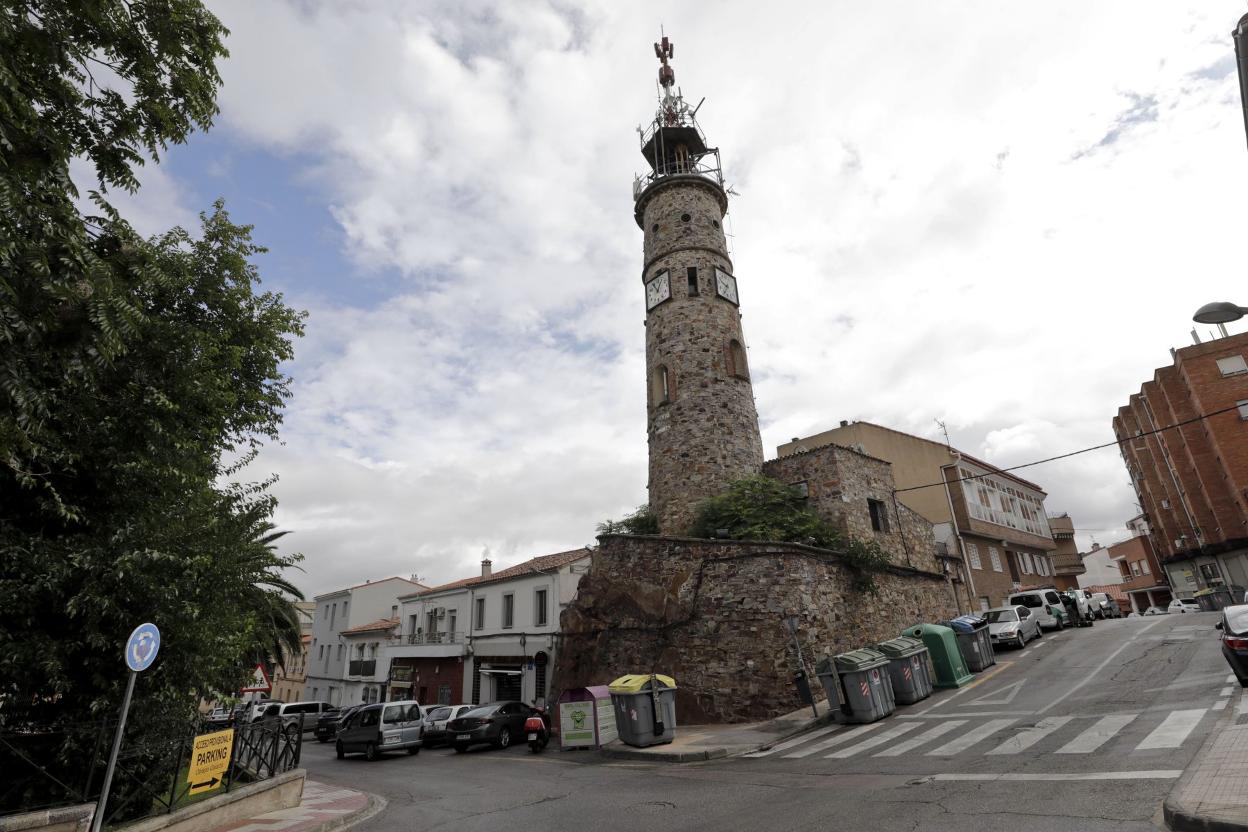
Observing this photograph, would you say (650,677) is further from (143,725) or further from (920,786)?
(143,725)

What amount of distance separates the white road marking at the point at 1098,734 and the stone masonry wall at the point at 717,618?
653 cm

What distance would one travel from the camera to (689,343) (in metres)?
23.1

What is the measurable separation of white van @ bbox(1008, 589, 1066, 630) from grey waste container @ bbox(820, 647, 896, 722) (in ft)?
43.4

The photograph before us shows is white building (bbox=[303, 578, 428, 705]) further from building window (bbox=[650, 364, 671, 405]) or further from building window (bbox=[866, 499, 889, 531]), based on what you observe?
building window (bbox=[866, 499, 889, 531])

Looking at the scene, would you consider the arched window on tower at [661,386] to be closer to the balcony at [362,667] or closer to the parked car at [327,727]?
the parked car at [327,727]

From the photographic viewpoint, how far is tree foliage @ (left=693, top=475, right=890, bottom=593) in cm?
1836

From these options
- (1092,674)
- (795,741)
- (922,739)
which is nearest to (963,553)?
(1092,674)

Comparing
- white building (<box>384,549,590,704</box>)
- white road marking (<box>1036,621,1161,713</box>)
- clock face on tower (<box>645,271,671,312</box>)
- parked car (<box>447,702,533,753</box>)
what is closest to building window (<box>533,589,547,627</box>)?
white building (<box>384,549,590,704</box>)

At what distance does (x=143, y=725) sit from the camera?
26.1 ft

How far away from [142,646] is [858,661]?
12603mm

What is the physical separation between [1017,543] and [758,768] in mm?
A: 29328

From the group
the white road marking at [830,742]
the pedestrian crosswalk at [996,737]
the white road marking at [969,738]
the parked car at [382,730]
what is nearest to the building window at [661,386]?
the white road marking at [830,742]

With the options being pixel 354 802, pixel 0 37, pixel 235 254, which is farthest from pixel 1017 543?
pixel 0 37

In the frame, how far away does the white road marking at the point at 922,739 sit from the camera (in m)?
10.1
